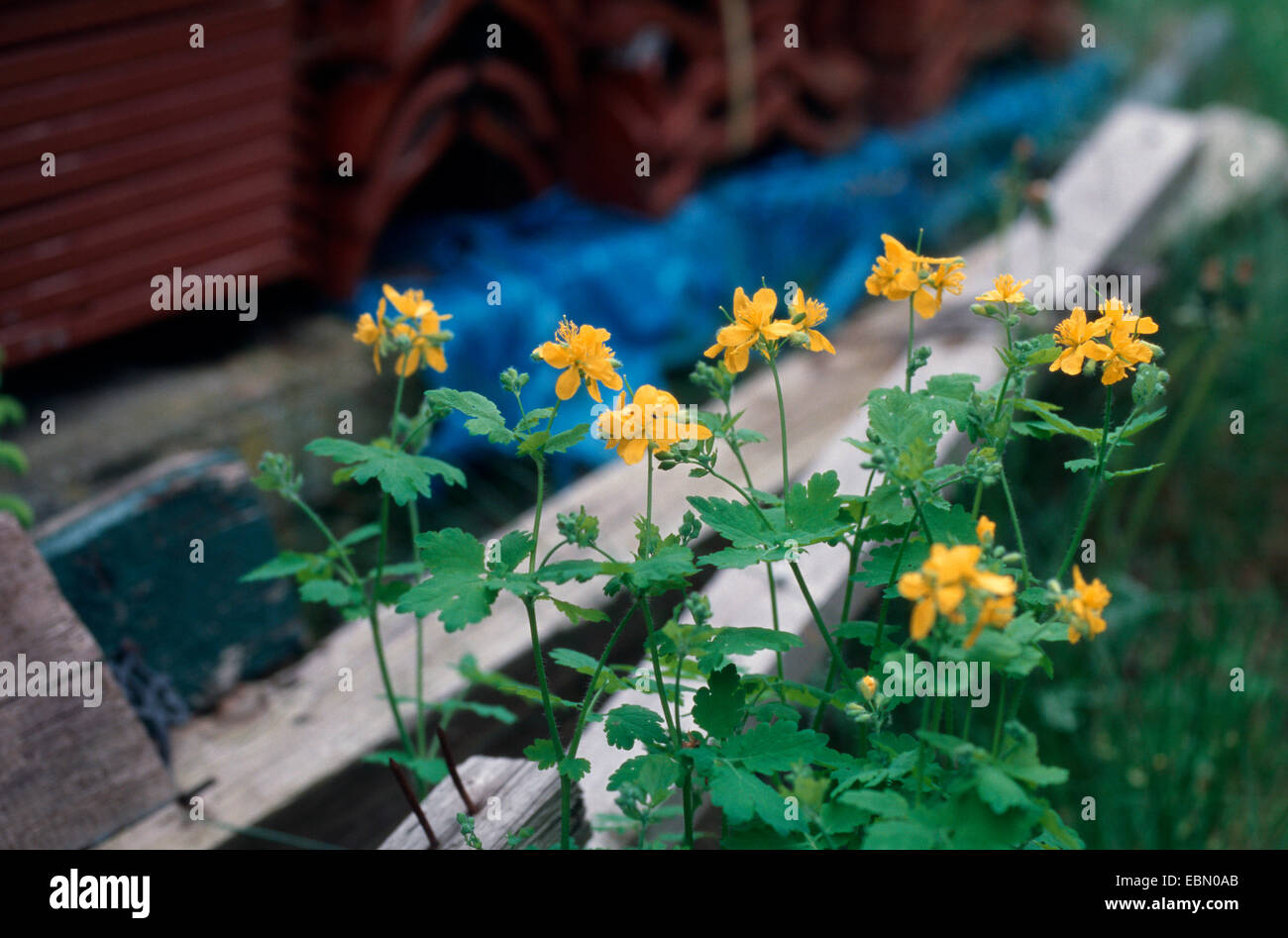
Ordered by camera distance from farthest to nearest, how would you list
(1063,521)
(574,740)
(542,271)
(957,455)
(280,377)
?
(542,271)
(280,377)
(1063,521)
(957,455)
(574,740)

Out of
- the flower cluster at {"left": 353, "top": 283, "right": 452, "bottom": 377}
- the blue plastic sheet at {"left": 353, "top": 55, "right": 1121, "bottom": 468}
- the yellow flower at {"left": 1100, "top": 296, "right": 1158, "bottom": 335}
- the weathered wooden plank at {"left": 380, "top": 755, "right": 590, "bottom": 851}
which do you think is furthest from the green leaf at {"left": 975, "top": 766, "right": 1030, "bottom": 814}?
the blue plastic sheet at {"left": 353, "top": 55, "right": 1121, "bottom": 468}

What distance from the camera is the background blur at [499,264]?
6.66 feet

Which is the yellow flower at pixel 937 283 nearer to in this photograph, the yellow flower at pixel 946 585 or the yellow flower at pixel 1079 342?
the yellow flower at pixel 1079 342

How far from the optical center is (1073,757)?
6.98ft

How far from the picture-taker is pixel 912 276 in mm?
1061

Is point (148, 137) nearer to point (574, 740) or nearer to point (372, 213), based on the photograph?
point (372, 213)

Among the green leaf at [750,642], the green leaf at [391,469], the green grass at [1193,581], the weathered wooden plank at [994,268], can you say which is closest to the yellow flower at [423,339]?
the green leaf at [391,469]

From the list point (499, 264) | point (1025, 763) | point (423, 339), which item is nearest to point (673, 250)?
point (499, 264)

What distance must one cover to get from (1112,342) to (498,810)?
2.80 feet

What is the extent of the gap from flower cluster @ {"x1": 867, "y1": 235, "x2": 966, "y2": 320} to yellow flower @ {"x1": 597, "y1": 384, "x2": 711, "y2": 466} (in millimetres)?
262

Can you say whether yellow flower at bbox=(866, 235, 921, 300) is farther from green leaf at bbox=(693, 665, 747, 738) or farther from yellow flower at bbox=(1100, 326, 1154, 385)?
green leaf at bbox=(693, 665, 747, 738)

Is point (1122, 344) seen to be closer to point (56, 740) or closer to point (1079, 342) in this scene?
point (1079, 342)
